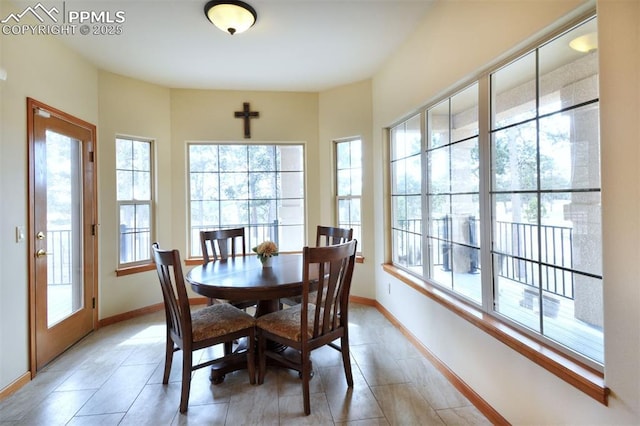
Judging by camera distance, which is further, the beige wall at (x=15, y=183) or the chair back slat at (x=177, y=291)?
the beige wall at (x=15, y=183)

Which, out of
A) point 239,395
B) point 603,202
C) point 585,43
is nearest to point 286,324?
point 239,395

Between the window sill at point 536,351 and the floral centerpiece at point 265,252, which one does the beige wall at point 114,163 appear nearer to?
the floral centerpiece at point 265,252

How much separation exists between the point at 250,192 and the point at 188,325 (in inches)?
94.0

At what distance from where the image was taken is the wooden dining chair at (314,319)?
186cm

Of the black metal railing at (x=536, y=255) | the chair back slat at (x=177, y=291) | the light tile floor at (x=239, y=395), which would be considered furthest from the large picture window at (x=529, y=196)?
the chair back slat at (x=177, y=291)

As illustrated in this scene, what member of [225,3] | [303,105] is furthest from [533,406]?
[303,105]

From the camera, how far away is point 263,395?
6.72 ft

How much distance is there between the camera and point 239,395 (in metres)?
2.05

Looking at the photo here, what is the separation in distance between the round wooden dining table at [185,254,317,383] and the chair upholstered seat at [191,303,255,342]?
181 millimetres

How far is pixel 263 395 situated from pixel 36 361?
1.84 m

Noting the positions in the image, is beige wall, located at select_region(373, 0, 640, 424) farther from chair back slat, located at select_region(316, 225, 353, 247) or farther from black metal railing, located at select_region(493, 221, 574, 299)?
chair back slat, located at select_region(316, 225, 353, 247)

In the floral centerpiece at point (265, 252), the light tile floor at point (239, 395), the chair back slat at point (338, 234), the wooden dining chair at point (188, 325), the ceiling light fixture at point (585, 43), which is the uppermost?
the ceiling light fixture at point (585, 43)

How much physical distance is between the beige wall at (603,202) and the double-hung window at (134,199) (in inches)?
122

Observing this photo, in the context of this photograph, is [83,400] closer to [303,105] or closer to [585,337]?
[585,337]
